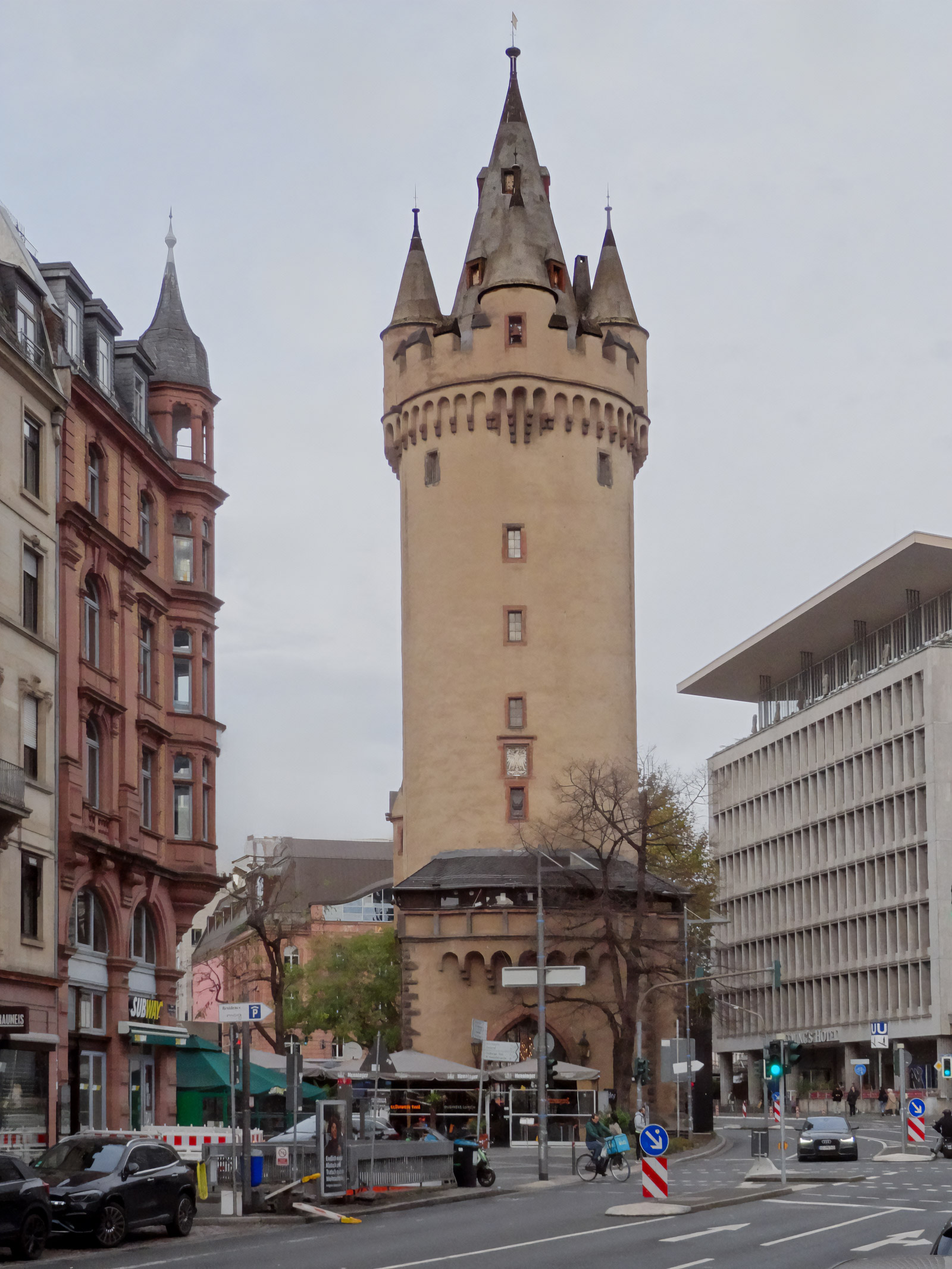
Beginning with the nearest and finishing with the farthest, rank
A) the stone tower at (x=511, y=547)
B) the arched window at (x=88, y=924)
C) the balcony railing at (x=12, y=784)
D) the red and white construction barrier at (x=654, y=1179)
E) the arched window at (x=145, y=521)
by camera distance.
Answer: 1. the red and white construction barrier at (x=654, y=1179)
2. the balcony railing at (x=12, y=784)
3. the arched window at (x=88, y=924)
4. the arched window at (x=145, y=521)
5. the stone tower at (x=511, y=547)

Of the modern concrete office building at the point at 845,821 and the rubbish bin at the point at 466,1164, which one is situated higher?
the modern concrete office building at the point at 845,821

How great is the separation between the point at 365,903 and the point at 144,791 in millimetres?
97027

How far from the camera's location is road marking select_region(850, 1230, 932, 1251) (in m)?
24.0

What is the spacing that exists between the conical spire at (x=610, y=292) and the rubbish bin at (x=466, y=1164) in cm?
4903

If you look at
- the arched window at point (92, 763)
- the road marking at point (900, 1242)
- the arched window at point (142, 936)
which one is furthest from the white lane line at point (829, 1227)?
the arched window at point (142, 936)

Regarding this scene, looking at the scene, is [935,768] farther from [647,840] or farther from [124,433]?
[124,433]

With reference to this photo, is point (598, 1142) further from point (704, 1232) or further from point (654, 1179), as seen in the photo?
point (704, 1232)

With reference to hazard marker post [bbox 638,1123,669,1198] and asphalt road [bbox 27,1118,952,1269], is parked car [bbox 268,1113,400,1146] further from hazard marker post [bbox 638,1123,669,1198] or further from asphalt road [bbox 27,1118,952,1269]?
hazard marker post [bbox 638,1123,669,1198]

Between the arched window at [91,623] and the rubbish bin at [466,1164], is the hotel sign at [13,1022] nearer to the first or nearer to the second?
the rubbish bin at [466,1164]

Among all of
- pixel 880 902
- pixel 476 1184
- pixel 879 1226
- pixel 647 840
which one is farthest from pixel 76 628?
pixel 880 902

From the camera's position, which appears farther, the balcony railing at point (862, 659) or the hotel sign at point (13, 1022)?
the balcony railing at point (862, 659)

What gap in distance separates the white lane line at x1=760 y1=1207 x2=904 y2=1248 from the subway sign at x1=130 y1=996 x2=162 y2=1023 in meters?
17.8

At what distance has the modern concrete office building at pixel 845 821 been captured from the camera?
100938mm

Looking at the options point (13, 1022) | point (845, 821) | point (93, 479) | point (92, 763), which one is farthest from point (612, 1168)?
point (845, 821)
